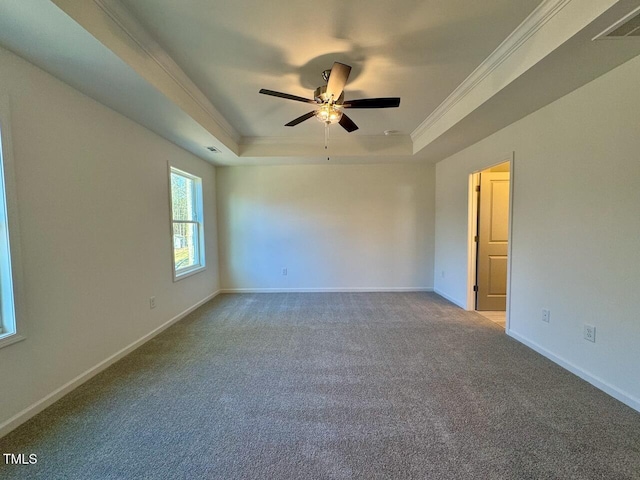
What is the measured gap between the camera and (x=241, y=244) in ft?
16.2

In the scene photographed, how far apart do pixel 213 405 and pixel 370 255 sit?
3641 millimetres

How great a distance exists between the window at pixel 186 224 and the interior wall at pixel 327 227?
600mm

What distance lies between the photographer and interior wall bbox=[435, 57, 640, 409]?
1.79 m

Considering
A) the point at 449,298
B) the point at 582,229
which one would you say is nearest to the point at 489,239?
the point at 449,298

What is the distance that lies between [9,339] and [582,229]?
4.14 meters

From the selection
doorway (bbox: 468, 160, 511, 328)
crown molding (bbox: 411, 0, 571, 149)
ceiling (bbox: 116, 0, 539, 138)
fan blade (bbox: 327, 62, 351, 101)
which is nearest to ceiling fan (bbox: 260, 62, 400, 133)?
fan blade (bbox: 327, 62, 351, 101)

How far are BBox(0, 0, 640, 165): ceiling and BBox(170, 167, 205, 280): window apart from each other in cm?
95

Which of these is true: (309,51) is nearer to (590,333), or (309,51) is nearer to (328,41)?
(328,41)

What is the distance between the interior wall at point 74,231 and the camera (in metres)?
1.71

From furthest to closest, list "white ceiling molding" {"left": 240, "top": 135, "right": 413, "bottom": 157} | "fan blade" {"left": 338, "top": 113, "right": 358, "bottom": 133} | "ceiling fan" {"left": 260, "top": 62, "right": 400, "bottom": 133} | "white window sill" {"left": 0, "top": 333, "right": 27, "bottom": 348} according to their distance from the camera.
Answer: "white ceiling molding" {"left": 240, "top": 135, "right": 413, "bottom": 157}, "fan blade" {"left": 338, "top": 113, "right": 358, "bottom": 133}, "ceiling fan" {"left": 260, "top": 62, "right": 400, "bottom": 133}, "white window sill" {"left": 0, "top": 333, "right": 27, "bottom": 348}

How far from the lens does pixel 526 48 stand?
1820 millimetres

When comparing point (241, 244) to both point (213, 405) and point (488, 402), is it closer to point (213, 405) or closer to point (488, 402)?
point (213, 405)

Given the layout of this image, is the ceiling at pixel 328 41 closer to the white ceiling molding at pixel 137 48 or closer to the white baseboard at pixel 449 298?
the white ceiling molding at pixel 137 48

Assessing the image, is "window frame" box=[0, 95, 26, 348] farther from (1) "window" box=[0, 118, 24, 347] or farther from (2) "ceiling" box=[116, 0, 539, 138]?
(2) "ceiling" box=[116, 0, 539, 138]
